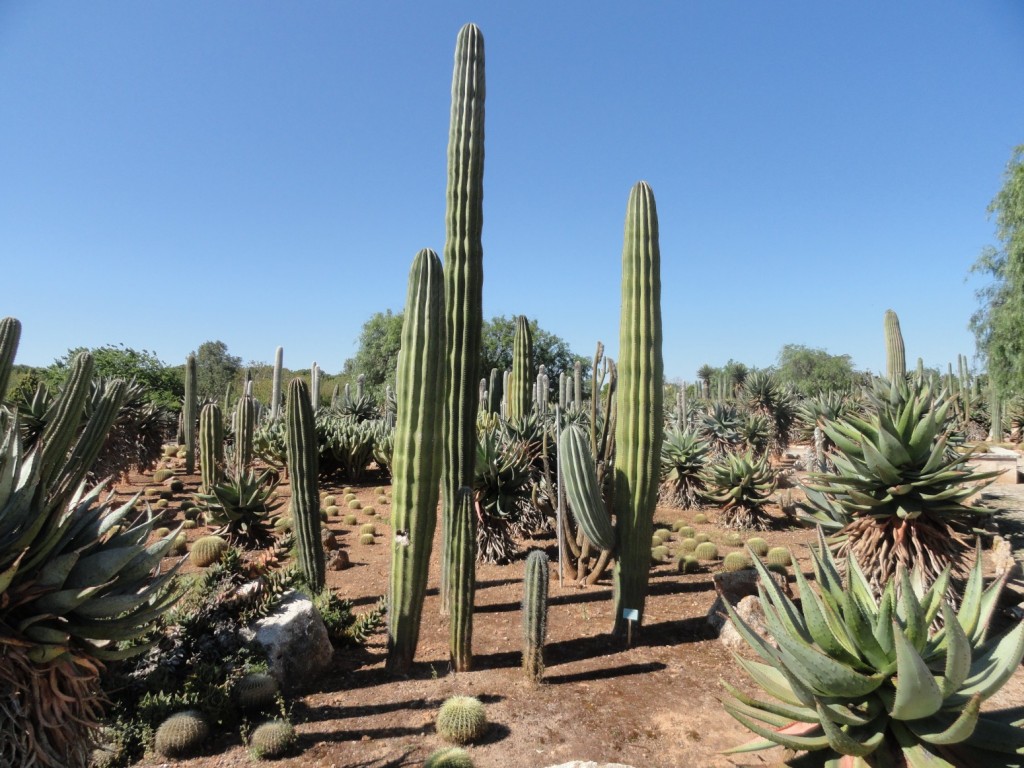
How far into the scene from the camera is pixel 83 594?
7.20ft

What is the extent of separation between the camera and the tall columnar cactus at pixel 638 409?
5344 mm

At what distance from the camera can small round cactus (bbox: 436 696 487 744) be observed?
3865mm

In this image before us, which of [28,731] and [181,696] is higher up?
[28,731]

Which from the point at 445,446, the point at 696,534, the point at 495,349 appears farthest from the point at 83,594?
the point at 495,349

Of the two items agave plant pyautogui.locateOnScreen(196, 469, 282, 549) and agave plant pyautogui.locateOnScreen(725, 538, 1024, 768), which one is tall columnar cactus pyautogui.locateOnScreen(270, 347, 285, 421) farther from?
agave plant pyautogui.locateOnScreen(725, 538, 1024, 768)

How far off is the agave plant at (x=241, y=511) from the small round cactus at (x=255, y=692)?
2667mm

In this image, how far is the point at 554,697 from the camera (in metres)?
4.48

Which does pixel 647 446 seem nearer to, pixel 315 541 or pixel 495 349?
pixel 315 541

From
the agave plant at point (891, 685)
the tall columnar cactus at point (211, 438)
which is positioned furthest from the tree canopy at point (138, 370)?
the agave plant at point (891, 685)

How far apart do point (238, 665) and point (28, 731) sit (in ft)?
8.52

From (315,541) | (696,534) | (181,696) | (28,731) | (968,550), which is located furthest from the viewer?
(696,534)

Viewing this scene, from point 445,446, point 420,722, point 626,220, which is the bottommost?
point 420,722

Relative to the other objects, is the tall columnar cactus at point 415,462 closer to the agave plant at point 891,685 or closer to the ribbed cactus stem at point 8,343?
the agave plant at point 891,685

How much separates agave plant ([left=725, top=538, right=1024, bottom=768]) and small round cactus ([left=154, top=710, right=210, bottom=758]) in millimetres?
3329
